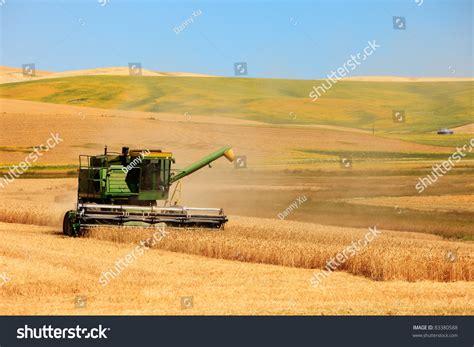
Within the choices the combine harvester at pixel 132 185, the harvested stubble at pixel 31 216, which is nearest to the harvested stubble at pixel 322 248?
the combine harvester at pixel 132 185

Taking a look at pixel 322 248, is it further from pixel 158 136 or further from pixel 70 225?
pixel 158 136

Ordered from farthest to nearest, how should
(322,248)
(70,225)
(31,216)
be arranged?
(31,216) → (70,225) → (322,248)

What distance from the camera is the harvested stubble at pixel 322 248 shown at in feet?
62.0

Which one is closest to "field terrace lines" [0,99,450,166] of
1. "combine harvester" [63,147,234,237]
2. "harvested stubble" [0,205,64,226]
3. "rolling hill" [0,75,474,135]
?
"rolling hill" [0,75,474,135]

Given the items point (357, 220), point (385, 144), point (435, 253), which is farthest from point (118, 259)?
point (385, 144)

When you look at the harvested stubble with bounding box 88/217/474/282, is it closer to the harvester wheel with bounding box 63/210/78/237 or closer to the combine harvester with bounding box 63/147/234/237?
the harvester wheel with bounding box 63/210/78/237

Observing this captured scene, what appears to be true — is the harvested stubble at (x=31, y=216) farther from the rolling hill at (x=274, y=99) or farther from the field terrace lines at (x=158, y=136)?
the rolling hill at (x=274, y=99)

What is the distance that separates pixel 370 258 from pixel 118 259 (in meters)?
6.04

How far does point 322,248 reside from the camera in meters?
21.4

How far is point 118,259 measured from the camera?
20719 millimetres

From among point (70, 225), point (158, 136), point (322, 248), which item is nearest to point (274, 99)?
point (158, 136)

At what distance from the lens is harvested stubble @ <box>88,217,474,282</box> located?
1891 cm

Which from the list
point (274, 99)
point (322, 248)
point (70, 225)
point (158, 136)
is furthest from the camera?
point (274, 99)
